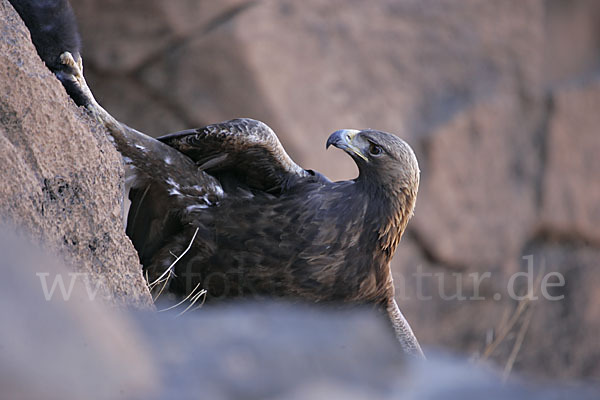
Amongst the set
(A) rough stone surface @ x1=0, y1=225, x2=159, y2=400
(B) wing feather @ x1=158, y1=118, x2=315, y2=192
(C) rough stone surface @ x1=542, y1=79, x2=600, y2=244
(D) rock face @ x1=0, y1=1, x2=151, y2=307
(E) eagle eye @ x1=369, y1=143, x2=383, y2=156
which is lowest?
(A) rough stone surface @ x1=0, y1=225, x2=159, y2=400

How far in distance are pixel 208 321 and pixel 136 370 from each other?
0.14 metres

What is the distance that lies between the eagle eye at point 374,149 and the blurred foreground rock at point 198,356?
8.87 feet

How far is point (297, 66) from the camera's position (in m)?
6.42

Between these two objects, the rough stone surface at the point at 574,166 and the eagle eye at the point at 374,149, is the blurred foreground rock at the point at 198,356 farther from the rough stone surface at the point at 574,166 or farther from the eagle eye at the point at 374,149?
the rough stone surface at the point at 574,166

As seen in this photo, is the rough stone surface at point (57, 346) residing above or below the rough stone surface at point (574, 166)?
below

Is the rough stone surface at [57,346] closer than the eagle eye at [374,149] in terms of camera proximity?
Yes

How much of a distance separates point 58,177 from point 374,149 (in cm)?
177

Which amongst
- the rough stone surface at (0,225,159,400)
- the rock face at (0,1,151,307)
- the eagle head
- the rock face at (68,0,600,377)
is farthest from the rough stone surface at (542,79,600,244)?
the rough stone surface at (0,225,159,400)

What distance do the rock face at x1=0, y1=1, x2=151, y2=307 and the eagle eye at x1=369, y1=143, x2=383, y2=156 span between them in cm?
146

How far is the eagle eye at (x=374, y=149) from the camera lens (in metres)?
3.82

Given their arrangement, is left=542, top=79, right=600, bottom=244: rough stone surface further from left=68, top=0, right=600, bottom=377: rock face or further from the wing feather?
the wing feather

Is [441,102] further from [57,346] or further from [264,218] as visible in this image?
[57,346]

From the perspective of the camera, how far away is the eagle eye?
3.82m

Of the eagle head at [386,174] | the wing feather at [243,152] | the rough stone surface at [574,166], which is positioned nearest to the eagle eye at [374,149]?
the eagle head at [386,174]
